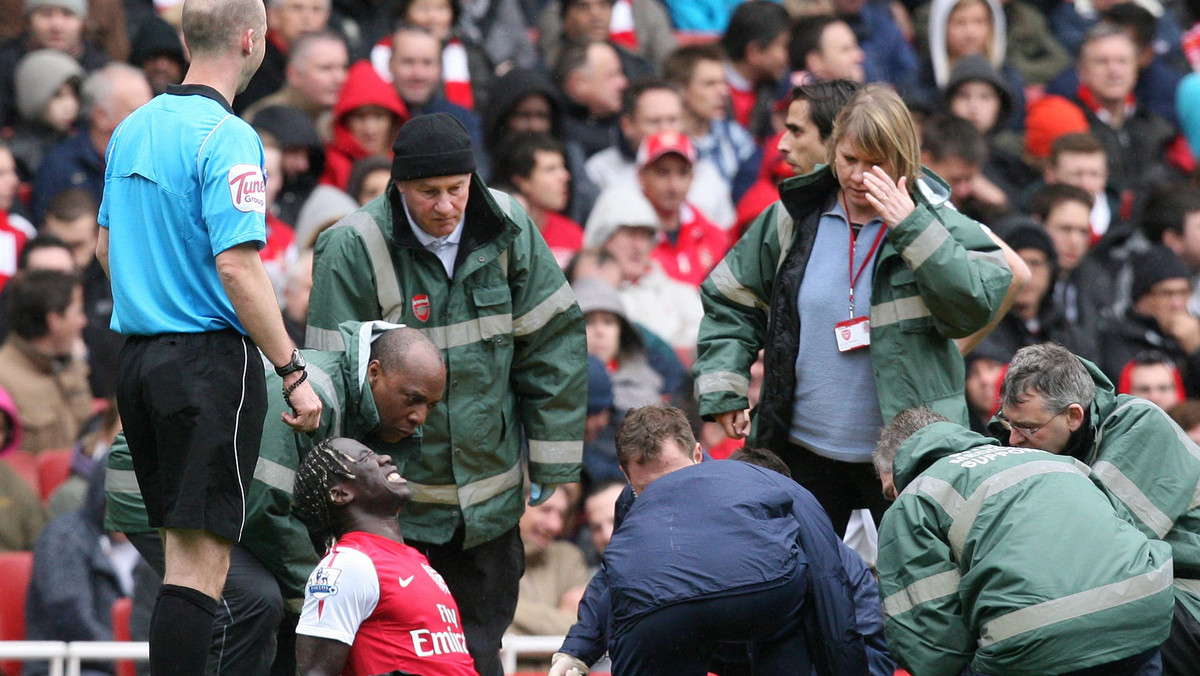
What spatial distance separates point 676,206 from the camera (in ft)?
32.6

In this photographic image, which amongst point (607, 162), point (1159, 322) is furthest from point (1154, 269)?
point (607, 162)

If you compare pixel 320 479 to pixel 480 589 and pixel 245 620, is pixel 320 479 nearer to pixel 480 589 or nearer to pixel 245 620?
pixel 245 620

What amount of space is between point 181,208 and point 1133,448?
2805 millimetres

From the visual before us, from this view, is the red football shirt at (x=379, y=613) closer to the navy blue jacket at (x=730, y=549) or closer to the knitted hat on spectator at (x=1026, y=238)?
the navy blue jacket at (x=730, y=549)

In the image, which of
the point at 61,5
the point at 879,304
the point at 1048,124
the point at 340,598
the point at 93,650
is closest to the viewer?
the point at 340,598

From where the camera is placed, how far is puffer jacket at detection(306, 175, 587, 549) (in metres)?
5.68

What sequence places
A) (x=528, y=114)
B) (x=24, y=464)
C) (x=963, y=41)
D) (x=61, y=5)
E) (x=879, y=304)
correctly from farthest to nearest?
(x=963, y=41) → (x=528, y=114) → (x=61, y=5) → (x=24, y=464) → (x=879, y=304)

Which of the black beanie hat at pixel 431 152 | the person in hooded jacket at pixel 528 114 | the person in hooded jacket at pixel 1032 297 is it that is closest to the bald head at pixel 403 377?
the black beanie hat at pixel 431 152

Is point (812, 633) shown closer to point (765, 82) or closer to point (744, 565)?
point (744, 565)

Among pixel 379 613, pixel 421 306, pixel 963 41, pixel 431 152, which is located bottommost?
pixel 379 613

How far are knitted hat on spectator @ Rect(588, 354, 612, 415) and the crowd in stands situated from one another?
0.02 metres

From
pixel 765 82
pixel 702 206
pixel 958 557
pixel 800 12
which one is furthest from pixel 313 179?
pixel 958 557

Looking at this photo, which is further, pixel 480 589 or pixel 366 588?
pixel 480 589

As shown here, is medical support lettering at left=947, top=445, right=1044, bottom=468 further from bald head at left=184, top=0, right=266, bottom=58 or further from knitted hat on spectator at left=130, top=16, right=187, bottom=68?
knitted hat on spectator at left=130, top=16, right=187, bottom=68
